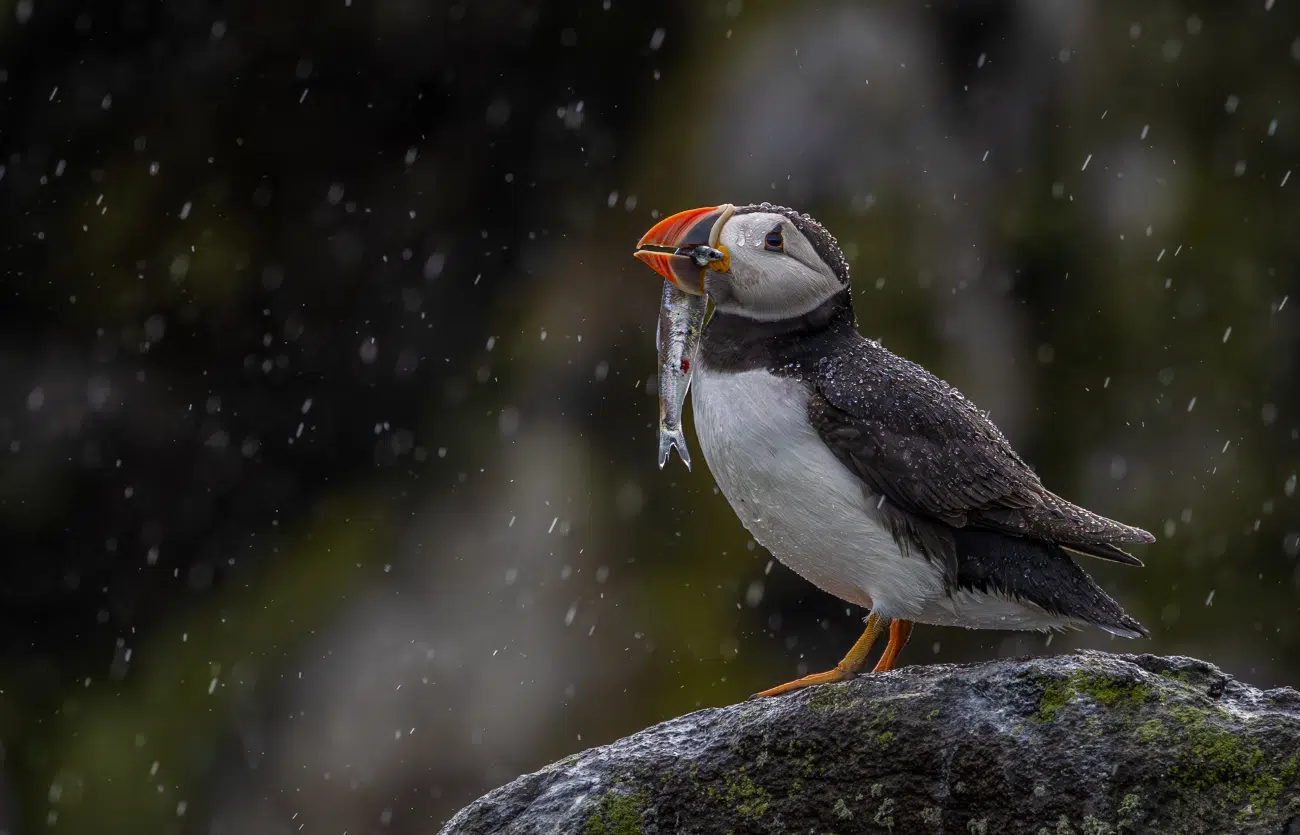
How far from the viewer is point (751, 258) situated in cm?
386

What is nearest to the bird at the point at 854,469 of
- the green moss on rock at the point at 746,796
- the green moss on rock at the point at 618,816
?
the green moss on rock at the point at 746,796

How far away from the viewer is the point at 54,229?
417 inches

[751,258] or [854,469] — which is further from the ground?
[751,258]

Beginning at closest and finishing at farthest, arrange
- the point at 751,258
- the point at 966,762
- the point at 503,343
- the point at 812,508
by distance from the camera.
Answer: the point at 966,762 < the point at 812,508 < the point at 751,258 < the point at 503,343

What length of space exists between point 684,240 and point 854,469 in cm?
77

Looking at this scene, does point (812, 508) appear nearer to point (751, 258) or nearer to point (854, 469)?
point (854, 469)

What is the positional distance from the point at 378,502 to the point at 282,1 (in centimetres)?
390

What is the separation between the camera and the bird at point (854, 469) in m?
3.71

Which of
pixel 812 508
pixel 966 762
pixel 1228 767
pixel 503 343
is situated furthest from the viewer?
pixel 503 343

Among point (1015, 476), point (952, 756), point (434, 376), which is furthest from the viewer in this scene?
point (434, 376)

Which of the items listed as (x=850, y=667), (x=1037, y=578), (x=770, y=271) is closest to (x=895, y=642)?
(x=850, y=667)

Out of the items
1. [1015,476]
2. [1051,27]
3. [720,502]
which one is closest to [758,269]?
[1015,476]

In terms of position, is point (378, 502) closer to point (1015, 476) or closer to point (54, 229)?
point (54, 229)

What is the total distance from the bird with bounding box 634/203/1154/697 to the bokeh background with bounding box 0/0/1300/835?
5857mm
